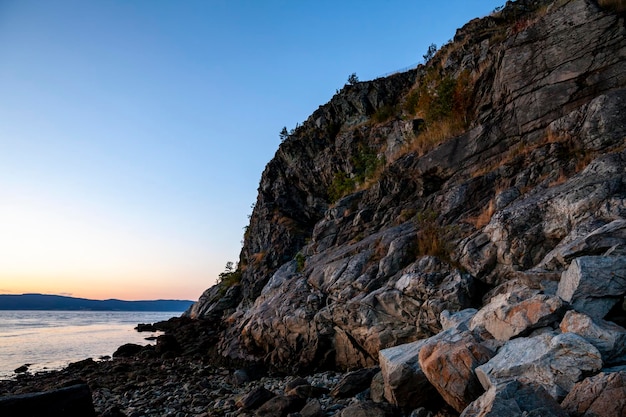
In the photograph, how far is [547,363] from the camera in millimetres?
6355

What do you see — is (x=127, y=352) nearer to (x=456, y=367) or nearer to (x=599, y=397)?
(x=456, y=367)

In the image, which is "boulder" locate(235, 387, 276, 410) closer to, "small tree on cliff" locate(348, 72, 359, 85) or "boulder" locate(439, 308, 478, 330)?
"boulder" locate(439, 308, 478, 330)

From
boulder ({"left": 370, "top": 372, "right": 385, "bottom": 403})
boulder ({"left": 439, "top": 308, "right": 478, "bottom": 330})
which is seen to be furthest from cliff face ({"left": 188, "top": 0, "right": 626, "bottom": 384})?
boulder ({"left": 370, "top": 372, "right": 385, "bottom": 403})

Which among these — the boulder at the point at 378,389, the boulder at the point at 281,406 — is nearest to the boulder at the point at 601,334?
the boulder at the point at 378,389

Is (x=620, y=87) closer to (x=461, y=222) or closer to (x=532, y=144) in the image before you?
(x=532, y=144)

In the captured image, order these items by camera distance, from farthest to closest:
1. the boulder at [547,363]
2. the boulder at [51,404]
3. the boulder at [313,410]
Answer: the boulder at [313,410], the boulder at [51,404], the boulder at [547,363]

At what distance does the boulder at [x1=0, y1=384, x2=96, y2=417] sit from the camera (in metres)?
9.56

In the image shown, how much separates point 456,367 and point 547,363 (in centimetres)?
164

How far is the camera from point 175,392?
1576 centimetres

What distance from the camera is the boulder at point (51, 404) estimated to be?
376 inches

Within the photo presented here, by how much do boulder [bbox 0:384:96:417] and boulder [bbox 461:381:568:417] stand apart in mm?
10305

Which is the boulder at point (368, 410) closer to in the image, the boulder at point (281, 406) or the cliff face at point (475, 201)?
the boulder at point (281, 406)

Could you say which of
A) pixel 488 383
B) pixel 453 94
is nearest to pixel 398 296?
pixel 488 383

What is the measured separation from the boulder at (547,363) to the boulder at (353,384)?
4.95 metres
